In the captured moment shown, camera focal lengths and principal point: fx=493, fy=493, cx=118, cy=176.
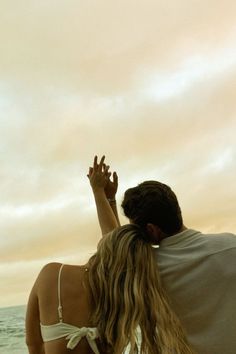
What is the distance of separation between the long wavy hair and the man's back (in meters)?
0.09

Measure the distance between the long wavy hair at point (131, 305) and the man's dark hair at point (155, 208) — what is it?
0.19m

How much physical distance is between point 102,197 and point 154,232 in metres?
0.48

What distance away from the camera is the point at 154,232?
2.26 m

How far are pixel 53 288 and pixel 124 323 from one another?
1.06ft

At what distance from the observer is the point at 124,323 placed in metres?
2.00

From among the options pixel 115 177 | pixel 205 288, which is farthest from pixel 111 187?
pixel 205 288

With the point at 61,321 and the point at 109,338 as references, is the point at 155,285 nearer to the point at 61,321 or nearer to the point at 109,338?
the point at 109,338

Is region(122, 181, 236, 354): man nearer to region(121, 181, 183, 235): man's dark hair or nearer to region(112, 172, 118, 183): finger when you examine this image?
region(121, 181, 183, 235): man's dark hair

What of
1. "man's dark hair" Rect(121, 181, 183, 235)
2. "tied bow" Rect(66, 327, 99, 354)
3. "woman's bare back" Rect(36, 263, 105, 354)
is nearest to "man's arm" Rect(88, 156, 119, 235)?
"man's dark hair" Rect(121, 181, 183, 235)

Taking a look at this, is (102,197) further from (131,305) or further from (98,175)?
(131,305)

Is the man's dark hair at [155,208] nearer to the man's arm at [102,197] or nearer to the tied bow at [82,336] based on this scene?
the man's arm at [102,197]

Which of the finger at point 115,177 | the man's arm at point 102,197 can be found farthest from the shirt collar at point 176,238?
the finger at point 115,177

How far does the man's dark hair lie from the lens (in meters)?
2.24

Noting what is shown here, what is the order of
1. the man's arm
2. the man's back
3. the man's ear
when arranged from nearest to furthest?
the man's back, the man's ear, the man's arm
